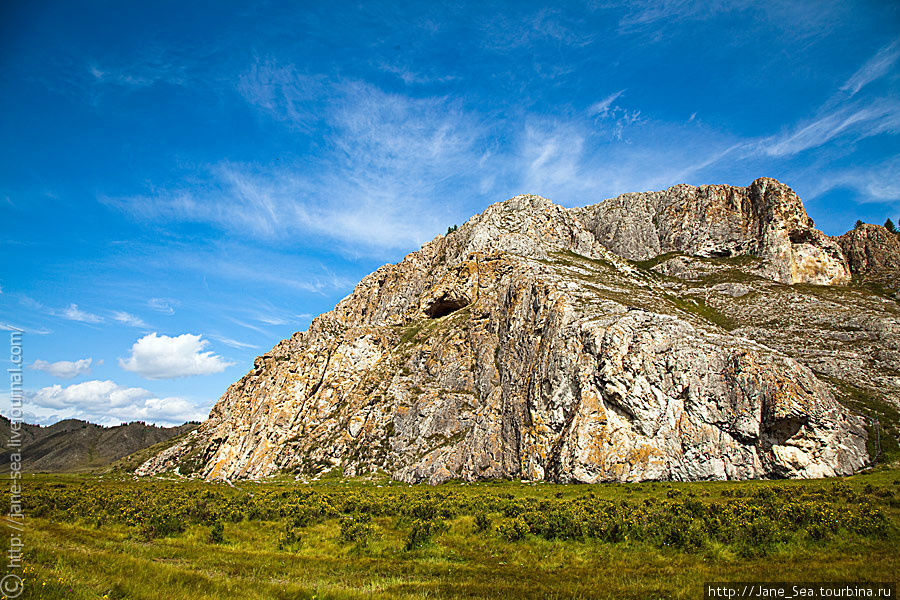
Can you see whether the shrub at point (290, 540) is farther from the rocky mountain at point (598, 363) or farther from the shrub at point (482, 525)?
the rocky mountain at point (598, 363)

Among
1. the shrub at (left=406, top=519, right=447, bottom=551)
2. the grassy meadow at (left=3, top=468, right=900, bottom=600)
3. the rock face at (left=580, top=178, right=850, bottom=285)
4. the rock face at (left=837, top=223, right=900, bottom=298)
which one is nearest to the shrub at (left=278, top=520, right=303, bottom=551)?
the grassy meadow at (left=3, top=468, right=900, bottom=600)

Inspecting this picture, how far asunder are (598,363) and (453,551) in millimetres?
53469

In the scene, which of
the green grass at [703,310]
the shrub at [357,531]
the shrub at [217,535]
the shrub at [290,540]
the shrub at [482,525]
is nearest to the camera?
the shrub at [290,540]

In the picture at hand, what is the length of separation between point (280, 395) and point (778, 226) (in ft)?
488

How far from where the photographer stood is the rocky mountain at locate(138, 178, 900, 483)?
59000mm

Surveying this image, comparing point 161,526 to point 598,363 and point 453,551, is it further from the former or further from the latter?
point 598,363

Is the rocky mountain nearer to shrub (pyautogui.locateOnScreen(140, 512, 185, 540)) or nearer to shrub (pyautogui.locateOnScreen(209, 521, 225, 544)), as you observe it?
shrub (pyautogui.locateOnScreen(140, 512, 185, 540))

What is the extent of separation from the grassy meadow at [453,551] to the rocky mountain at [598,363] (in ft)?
101

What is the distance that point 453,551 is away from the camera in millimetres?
20453

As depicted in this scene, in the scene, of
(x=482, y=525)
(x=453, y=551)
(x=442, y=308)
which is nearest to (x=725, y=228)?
(x=442, y=308)

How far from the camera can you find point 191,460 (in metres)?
109

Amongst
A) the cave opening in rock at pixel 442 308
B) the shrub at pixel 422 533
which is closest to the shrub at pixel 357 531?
the shrub at pixel 422 533

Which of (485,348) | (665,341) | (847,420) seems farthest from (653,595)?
(485,348)

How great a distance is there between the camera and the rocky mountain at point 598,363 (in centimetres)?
5900
